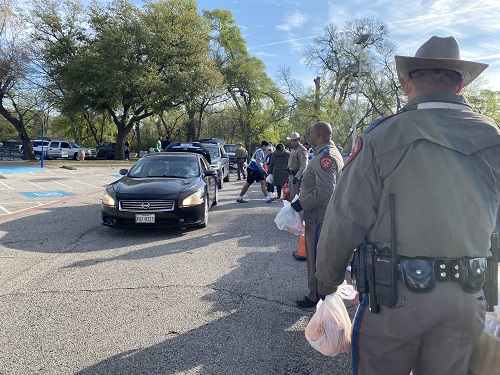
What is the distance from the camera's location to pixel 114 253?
5.61 meters

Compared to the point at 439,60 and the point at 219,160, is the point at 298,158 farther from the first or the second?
the point at 219,160

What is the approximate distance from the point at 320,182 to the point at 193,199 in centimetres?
365

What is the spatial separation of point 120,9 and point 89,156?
14.4 metres

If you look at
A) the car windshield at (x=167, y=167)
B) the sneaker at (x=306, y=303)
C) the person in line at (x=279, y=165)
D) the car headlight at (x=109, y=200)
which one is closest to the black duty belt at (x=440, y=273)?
the sneaker at (x=306, y=303)

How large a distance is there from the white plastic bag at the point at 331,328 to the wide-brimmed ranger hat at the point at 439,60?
131 centimetres

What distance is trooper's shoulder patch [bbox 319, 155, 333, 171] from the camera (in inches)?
144

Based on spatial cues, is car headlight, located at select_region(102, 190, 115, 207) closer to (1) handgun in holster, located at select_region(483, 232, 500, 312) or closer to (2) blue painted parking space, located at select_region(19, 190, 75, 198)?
(2) blue painted parking space, located at select_region(19, 190, 75, 198)

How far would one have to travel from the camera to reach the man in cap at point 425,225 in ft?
5.07

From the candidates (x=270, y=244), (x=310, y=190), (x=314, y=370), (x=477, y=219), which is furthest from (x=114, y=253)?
(x=477, y=219)

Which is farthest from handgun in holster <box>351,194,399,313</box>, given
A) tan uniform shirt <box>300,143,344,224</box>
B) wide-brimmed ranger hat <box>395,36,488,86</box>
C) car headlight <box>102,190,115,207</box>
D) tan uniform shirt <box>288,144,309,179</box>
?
tan uniform shirt <box>288,144,309,179</box>

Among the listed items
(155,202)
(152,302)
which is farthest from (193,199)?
(152,302)

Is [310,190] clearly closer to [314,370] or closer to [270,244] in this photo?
[314,370]

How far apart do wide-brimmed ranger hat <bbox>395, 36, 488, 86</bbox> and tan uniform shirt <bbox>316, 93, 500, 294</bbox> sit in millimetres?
145

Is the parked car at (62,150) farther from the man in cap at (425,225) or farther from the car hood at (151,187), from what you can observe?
the man in cap at (425,225)
